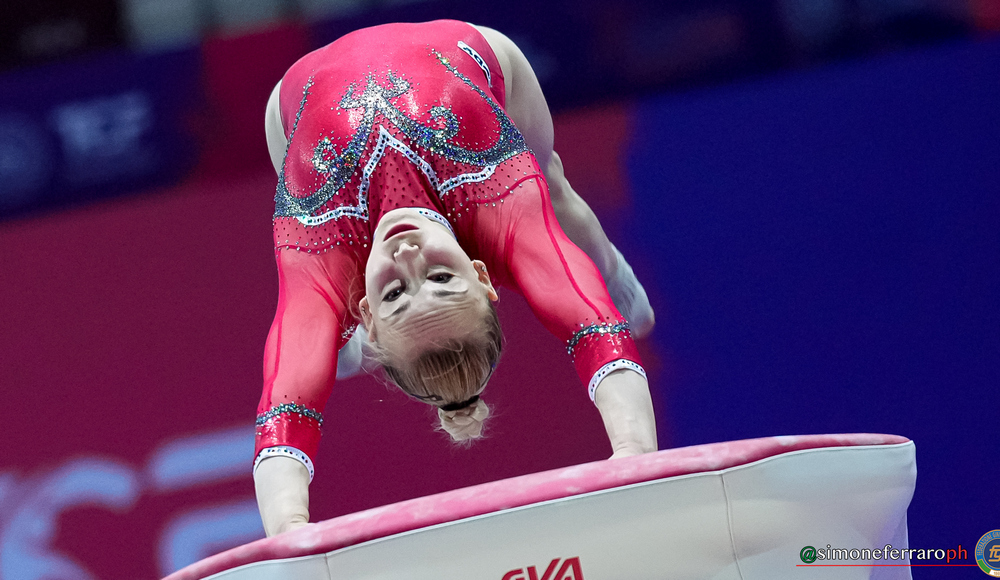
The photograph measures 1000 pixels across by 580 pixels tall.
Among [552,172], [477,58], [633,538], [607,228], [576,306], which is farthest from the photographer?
[607,228]

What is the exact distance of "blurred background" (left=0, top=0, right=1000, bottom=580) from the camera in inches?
77.2

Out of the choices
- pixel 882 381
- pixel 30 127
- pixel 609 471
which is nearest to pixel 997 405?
pixel 882 381

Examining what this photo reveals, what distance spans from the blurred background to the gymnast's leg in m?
0.17

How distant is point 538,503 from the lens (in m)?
0.87

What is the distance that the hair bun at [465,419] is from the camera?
4.73 feet

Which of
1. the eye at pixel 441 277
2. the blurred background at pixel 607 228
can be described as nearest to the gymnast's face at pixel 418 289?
the eye at pixel 441 277

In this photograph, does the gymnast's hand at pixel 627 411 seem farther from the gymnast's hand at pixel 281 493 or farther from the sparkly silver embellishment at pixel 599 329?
the gymnast's hand at pixel 281 493

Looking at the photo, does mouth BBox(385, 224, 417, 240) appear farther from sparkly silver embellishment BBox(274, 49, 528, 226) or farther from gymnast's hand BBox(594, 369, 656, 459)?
gymnast's hand BBox(594, 369, 656, 459)

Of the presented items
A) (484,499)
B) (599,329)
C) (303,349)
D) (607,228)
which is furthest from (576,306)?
(607,228)

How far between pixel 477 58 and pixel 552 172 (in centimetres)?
32

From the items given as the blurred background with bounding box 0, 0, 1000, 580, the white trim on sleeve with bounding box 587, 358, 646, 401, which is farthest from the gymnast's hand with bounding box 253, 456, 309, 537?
the blurred background with bounding box 0, 0, 1000, 580

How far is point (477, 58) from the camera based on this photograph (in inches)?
67.0

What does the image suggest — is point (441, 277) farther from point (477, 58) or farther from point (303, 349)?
point (477, 58)

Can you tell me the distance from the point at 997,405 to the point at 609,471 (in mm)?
1309
